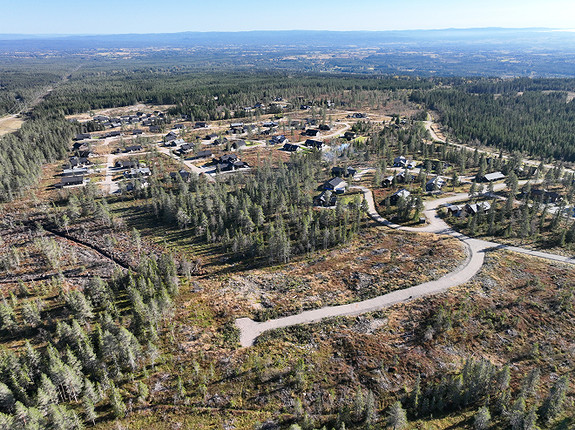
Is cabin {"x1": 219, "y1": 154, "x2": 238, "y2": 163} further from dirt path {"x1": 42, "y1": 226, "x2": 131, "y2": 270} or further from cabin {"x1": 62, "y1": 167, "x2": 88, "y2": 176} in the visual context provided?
dirt path {"x1": 42, "y1": 226, "x2": 131, "y2": 270}

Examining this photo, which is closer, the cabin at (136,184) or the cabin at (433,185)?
the cabin at (136,184)

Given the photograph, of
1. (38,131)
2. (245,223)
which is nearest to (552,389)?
(245,223)

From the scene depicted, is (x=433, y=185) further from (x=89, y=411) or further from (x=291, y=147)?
(x=89, y=411)

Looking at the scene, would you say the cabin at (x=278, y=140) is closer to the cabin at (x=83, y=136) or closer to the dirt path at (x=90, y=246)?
the cabin at (x=83, y=136)

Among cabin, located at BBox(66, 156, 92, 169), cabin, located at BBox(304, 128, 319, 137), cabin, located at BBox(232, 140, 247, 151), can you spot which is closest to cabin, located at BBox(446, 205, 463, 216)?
cabin, located at BBox(304, 128, 319, 137)

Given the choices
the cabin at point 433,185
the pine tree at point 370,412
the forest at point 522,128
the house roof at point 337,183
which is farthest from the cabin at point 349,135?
the pine tree at point 370,412

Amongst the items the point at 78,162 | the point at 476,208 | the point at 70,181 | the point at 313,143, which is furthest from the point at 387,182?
the point at 78,162
